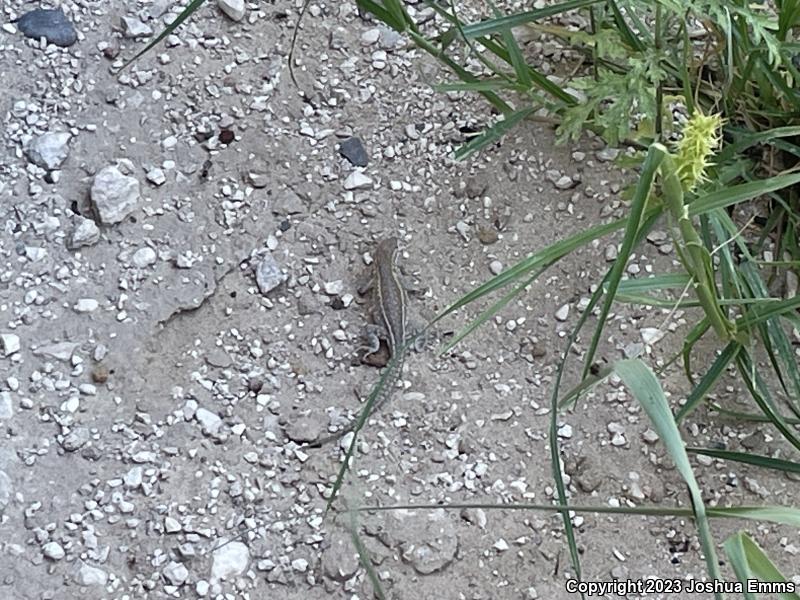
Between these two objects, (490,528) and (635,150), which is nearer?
(490,528)

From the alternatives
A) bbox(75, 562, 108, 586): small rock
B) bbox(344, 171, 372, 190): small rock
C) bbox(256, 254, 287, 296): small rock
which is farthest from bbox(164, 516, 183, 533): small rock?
bbox(344, 171, 372, 190): small rock

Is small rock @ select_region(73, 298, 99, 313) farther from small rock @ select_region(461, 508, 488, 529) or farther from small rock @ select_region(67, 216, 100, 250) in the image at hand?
small rock @ select_region(461, 508, 488, 529)

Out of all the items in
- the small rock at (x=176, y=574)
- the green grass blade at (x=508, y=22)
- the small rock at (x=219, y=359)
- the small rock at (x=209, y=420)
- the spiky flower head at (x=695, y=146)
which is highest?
the spiky flower head at (x=695, y=146)

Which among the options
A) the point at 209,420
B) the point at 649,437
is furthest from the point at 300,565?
the point at 649,437

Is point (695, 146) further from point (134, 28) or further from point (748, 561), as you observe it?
point (134, 28)

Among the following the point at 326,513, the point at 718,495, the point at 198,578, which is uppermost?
the point at 718,495

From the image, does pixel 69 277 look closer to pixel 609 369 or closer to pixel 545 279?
pixel 545 279

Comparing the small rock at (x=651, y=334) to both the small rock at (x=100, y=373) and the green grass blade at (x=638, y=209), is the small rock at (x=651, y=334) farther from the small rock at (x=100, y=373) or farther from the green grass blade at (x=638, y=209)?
the small rock at (x=100, y=373)

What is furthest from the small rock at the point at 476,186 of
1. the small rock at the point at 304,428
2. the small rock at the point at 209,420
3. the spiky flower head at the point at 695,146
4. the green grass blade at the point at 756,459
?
the spiky flower head at the point at 695,146

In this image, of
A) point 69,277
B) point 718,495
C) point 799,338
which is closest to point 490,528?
point 718,495
